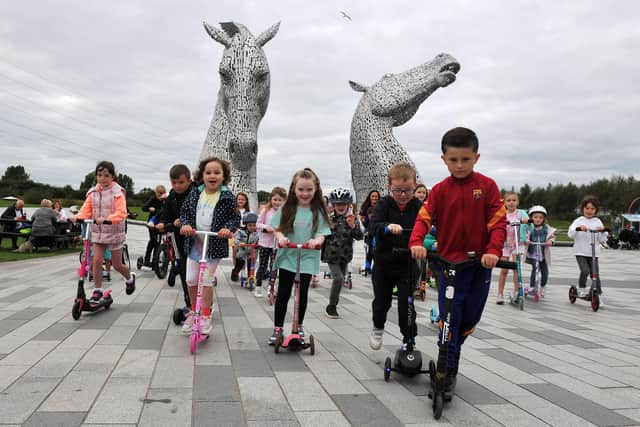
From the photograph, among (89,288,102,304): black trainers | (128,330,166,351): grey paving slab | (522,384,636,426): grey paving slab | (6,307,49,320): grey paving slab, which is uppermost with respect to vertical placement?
(89,288,102,304): black trainers

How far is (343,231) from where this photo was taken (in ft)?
22.2

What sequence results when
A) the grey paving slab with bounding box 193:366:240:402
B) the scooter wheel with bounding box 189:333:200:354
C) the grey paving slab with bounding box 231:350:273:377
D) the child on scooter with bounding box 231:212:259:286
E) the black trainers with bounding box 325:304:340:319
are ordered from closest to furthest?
the grey paving slab with bounding box 193:366:240:402, the grey paving slab with bounding box 231:350:273:377, the scooter wheel with bounding box 189:333:200:354, the black trainers with bounding box 325:304:340:319, the child on scooter with bounding box 231:212:259:286

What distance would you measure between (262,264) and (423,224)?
4.96m

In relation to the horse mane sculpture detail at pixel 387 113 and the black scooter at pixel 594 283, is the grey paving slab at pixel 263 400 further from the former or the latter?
the horse mane sculpture detail at pixel 387 113

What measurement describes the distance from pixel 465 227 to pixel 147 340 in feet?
9.81

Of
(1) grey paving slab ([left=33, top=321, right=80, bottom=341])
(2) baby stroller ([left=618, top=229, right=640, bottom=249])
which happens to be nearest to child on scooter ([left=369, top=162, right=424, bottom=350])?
(1) grey paving slab ([left=33, top=321, right=80, bottom=341])

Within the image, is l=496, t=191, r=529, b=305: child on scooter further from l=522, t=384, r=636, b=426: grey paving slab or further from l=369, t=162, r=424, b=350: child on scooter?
l=522, t=384, r=636, b=426: grey paving slab

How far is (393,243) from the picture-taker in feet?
13.1

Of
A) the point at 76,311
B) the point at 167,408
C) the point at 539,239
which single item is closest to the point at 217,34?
the point at 539,239

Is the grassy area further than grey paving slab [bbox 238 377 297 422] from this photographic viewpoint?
Yes

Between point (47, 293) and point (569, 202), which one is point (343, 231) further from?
point (569, 202)

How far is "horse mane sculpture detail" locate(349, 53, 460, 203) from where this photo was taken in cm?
1780

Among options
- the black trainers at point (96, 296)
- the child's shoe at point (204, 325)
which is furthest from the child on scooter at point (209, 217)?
the black trainers at point (96, 296)

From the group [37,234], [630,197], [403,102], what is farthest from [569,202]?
[37,234]
